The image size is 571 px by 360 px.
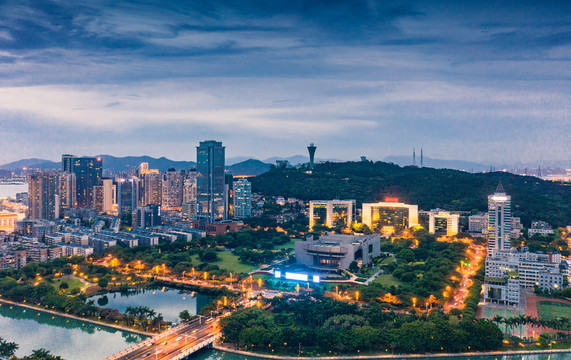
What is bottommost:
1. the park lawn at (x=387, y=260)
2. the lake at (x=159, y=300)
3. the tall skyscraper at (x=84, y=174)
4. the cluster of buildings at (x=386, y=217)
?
the lake at (x=159, y=300)

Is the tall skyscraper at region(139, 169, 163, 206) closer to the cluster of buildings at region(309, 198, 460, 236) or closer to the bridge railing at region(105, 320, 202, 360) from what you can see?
the cluster of buildings at region(309, 198, 460, 236)

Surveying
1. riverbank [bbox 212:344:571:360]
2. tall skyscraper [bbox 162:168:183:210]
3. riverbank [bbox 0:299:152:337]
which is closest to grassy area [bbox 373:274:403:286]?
riverbank [bbox 212:344:571:360]

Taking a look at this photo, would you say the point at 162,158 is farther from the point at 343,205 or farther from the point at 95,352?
the point at 95,352

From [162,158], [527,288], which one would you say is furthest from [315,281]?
[162,158]

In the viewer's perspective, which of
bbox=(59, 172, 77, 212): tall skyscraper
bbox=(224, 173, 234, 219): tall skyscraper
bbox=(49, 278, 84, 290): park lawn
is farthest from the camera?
bbox=(59, 172, 77, 212): tall skyscraper

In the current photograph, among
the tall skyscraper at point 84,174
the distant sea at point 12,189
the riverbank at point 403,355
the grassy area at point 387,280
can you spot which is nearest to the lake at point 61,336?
the riverbank at point 403,355

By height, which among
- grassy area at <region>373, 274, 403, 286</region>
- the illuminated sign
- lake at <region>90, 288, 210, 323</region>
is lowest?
lake at <region>90, 288, 210, 323</region>

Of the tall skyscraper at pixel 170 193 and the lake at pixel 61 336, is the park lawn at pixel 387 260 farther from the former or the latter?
the tall skyscraper at pixel 170 193
